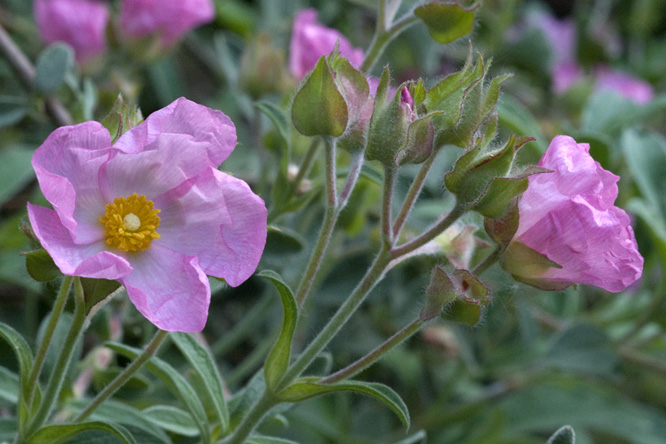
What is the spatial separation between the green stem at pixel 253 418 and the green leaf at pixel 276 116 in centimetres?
36

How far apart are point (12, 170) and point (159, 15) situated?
40cm

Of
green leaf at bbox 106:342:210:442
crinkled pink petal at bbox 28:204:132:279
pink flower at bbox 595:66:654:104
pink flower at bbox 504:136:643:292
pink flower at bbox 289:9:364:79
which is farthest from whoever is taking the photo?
pink flower at bbox 595:66:654:104

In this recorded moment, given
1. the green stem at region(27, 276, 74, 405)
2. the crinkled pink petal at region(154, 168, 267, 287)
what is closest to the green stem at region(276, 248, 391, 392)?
the crinkled pink petal at region(154, 168, 267, 287)

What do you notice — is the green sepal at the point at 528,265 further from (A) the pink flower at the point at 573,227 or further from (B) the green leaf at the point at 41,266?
(B) the green leaf at the point at 41,266

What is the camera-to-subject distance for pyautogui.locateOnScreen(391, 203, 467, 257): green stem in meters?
0.71

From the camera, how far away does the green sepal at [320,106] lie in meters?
→ 0.70

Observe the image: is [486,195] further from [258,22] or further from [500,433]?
[258,22]

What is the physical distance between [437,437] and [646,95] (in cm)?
110

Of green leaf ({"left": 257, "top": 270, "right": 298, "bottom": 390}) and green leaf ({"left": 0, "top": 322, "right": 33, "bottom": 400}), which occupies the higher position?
green leaf ({"left": 257, "top": 270, "right": 298, "bottom": 390})

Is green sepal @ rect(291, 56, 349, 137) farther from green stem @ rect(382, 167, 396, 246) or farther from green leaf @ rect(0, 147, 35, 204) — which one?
green leaf @ rect(0, 147, 35, 204)

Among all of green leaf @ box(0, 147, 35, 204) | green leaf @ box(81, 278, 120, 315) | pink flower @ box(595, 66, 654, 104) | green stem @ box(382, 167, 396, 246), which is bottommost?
pink flower @ box(595, 66, 654, 104)

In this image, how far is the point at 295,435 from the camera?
141 centimetres

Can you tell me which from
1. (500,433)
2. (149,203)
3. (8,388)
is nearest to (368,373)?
(500,433)

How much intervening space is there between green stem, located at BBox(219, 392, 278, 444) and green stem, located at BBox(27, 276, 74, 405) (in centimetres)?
20
